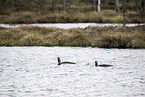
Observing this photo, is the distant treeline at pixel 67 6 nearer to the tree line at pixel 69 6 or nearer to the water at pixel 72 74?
the tree line at pixel 69 6

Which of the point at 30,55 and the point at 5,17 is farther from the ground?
the point at 5,17

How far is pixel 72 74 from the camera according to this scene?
20.1m

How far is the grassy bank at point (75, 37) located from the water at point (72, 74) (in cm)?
141

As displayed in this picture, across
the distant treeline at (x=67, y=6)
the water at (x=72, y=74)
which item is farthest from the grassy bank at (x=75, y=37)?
the distant treeline at (x=67, y=6)

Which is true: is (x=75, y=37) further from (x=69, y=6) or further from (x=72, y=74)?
(x=69, y=6)

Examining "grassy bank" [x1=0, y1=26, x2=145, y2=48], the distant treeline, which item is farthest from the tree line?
"grassy bank" [x1=0, y1=26, x2=145, y2=48]

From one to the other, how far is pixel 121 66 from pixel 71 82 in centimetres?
643

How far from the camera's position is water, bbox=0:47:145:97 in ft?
51.3

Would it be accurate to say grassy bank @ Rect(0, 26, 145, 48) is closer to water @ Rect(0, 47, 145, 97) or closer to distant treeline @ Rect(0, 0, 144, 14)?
water @ Rect(0, 47, 145, 97)

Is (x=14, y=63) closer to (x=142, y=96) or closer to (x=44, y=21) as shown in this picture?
(x=142, y=96)

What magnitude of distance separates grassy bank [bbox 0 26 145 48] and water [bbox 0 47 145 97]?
141 centimetres

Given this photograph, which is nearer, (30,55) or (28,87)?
(28,87)

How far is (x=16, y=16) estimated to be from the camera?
61.9m

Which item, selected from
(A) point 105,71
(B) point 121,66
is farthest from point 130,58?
(A) point 105,71
